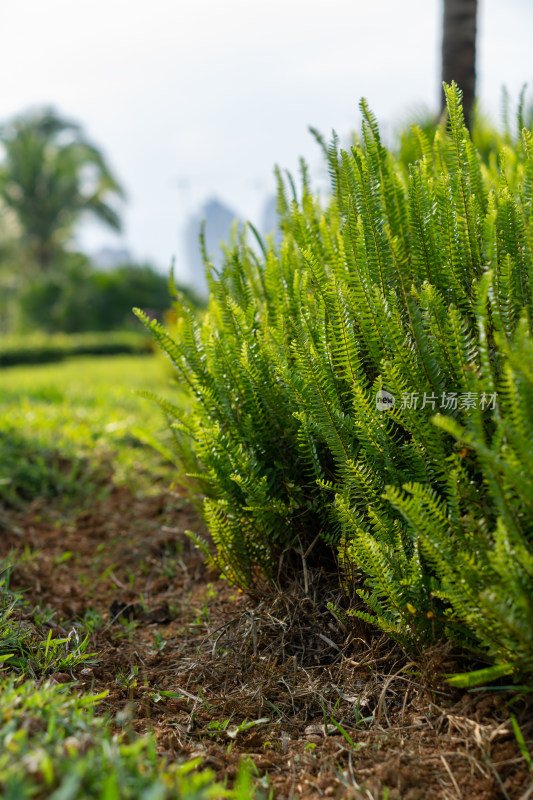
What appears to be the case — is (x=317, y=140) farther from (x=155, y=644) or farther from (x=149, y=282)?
(x=149, y=282)

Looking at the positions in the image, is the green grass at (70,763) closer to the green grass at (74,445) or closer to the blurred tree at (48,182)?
the green grass at (74,445)

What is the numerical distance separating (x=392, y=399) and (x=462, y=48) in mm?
3684

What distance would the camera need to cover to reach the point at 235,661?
5.68 feet

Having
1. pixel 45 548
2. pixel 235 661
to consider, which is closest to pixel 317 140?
pixel 235 661

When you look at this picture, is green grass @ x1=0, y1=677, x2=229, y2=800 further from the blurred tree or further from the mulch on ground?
the blurred tree

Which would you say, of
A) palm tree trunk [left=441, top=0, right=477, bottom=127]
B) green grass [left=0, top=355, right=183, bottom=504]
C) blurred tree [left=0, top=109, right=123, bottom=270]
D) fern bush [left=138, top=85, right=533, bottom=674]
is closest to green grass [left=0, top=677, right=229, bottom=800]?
fern bush [left=138, top=85, right=533, bottom=674]

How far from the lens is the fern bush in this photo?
123 centimetres

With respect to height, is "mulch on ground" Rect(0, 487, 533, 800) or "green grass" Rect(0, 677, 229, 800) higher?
"green grass" Rect(0, 677, 229, 800)

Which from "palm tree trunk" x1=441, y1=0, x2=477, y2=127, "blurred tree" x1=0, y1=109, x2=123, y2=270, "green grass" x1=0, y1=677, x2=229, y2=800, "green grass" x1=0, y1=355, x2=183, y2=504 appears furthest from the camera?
"blurred tree" x1=0, y1=109, x2=123, y2=270

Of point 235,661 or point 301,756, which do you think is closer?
point 301,756

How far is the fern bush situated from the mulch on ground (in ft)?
0.40

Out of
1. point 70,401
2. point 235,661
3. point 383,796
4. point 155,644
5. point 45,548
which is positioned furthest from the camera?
point 70,401

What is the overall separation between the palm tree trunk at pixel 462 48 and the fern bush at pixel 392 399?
8.69ft

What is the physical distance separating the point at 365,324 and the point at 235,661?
38.4 inches
